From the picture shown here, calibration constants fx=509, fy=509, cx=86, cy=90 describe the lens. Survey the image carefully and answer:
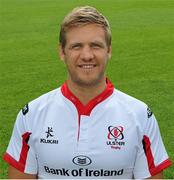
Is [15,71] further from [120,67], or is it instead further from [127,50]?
[127,50]

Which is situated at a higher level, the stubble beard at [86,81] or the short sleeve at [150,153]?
the stubble beard at [86,81]

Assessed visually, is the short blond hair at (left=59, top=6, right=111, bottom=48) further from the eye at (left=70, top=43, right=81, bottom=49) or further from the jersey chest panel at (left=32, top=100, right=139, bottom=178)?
the jersey chest panel at (left=32, top=100, right=139, bottom=178)

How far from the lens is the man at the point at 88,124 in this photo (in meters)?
2.63

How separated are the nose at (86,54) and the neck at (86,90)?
0.56ft

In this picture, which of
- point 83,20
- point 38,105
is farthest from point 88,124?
point 83,20

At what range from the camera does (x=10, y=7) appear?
27859 mm

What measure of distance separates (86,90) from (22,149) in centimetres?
48

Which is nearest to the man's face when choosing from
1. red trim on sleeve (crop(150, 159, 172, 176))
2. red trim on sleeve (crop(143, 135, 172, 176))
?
red trim on sleeve (crop(143, 135, 172, 176))

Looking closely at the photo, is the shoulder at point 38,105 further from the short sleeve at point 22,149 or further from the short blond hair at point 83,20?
the short blond hair at point 83,20

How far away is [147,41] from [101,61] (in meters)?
12.5

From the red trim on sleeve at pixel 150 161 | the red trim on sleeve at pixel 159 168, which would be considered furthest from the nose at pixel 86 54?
the red trim on sleeve at pixel 159 168

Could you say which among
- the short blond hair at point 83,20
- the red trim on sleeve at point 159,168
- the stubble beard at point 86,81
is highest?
the short blond hair at point 83,20

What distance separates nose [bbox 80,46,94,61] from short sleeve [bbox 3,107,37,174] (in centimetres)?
44

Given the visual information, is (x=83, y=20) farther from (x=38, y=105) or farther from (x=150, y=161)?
(x=150, y=161)
